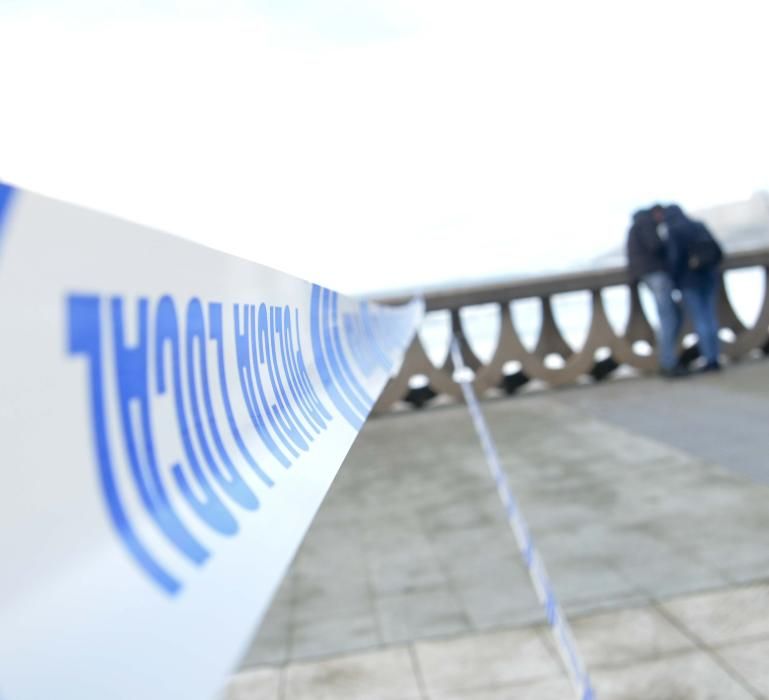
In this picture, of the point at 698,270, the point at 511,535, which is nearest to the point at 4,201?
the point at 511,535

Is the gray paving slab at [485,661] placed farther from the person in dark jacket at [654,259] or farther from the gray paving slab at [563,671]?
the person in dark jacket at [654,259]

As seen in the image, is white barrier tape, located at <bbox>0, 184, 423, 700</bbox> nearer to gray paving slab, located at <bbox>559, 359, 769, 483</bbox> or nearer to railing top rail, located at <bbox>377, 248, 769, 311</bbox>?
gray paving slab, located at <bbox>559, 359, 769, 483</bbox>

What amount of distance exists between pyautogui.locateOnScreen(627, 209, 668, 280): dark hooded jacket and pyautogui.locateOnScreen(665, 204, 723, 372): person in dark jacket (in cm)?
13

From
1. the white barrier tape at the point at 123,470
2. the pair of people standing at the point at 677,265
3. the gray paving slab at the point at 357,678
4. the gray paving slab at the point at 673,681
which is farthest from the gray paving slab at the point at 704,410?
the white barrier tape at the point at 123,470

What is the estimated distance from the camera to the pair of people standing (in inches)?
356

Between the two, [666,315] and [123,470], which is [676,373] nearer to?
[666,315]

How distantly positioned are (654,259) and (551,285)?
1112 millimetres

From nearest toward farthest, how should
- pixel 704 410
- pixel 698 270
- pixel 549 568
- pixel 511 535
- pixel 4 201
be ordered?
pixel 4 201
pixel 549 568
pixel 511 535
pixel 704 410
pixel 698 270

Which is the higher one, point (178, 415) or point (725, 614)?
point (178, 415)

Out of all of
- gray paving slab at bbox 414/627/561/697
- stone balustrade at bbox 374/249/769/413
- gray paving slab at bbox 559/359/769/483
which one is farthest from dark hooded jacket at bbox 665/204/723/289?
gray paving slab at bbox 414/627/561/697

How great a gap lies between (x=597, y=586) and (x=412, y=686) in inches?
44.9

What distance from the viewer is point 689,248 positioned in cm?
903

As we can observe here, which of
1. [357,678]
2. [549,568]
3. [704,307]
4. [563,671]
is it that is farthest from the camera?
[704,307]

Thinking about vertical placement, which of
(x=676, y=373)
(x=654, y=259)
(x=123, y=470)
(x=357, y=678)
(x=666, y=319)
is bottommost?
(x=357, y=678)
